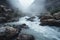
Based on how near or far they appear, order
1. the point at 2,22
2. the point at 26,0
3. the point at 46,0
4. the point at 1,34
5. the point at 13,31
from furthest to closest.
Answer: the point at 26,0 < the point at 46,0 < the point at 2,22 < the point at 13,31 < the point at 1,34

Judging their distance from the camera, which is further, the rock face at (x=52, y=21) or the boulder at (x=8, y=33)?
the rock face at (x=52, y=21)

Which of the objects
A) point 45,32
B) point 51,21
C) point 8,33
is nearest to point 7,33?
point 8,33

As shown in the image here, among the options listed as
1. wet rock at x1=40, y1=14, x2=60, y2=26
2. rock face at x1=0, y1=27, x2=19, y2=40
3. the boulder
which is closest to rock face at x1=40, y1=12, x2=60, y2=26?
wet rock at x1=40, y1=14, x2=60, y2=26

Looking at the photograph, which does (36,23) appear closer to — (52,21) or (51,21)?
(51,21)

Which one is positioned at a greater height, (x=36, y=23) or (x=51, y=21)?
(x=36, y=23)

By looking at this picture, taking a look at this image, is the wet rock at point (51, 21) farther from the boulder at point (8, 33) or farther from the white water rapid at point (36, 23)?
the boulder at point (8, 33)

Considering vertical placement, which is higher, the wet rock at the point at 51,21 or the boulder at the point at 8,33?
the wet rock at the point at 51,21

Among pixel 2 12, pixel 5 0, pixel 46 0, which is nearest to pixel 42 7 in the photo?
pixel 46 0

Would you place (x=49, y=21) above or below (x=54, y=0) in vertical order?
below

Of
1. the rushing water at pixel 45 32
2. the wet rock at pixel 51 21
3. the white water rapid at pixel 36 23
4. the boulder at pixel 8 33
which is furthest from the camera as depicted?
the wet rock at pixel 51 21

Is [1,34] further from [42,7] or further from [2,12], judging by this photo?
[42,7]

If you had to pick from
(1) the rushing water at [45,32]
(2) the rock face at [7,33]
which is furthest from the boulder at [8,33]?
(1) the rushing water at [45,32]

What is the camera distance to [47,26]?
28.3 m

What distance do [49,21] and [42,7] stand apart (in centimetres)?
2566
